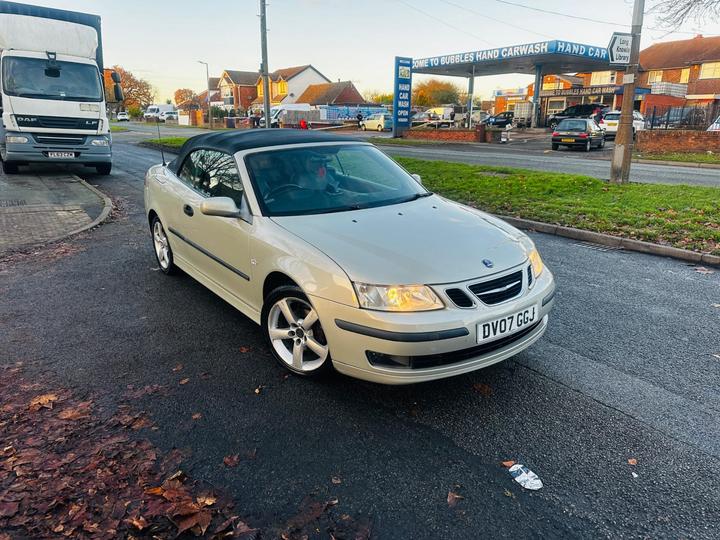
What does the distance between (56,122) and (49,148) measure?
0.68m

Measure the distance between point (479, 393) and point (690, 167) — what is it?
787 inches

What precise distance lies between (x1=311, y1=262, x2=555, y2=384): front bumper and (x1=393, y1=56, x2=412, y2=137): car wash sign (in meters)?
35.3

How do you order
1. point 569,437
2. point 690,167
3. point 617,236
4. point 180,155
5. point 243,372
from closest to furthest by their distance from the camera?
point 569,437 → point 243,372 → point 180,155 → point 617,236 → point 690,167

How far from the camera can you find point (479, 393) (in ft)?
11.5

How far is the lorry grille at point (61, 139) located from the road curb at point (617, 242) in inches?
434

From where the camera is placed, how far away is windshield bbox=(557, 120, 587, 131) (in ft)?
84.5

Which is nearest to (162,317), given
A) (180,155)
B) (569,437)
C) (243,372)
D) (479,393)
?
(243,372)

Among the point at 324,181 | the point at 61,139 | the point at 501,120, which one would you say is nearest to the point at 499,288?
the point at 324,181

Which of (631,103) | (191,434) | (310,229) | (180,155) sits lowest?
(191,434)

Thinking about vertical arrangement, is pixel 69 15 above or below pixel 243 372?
above

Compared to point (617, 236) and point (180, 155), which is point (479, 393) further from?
point (617, 236)

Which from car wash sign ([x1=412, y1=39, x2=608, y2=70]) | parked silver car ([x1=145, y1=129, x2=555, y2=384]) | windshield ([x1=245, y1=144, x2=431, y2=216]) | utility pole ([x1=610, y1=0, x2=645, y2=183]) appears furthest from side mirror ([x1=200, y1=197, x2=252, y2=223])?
car wash sign ([x1=412, y1=39, x2=608, y2=70])

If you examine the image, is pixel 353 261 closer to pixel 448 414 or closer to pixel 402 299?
pixel 402 299

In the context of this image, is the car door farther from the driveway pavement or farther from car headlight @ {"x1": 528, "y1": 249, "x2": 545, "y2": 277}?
the driveway pavement
